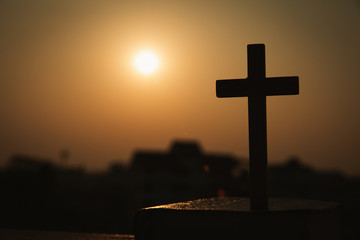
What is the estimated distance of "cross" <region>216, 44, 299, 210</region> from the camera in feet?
21.2

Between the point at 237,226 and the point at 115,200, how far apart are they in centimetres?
3913

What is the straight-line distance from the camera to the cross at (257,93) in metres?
6.45

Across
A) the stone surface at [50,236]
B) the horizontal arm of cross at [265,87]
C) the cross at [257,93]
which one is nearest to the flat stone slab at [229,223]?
the cross at [257,93]

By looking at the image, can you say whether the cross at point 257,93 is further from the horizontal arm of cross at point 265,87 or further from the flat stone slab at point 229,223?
the flat stone slab at point 229,223

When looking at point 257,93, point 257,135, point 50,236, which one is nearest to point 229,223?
point 257,135

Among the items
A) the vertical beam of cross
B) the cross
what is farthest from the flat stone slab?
the cross

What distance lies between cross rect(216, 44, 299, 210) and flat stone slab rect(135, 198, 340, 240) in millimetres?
783

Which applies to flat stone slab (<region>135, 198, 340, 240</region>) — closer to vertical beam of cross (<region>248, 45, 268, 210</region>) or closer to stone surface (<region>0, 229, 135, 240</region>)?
vertical beam of cross (<region>248, 45, 268, 210</region>)

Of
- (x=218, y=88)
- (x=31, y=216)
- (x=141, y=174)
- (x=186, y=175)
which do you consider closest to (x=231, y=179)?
(x=186, y=175)

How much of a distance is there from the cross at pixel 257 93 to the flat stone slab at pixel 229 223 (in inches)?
30.8

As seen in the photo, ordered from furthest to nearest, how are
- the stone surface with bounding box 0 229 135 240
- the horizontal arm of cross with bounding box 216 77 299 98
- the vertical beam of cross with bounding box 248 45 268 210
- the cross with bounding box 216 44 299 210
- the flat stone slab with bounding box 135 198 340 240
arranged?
the stone surface with bounding box 0 229 135 240 < the horizontal arm of cross with bounding box 216 77 299 98 < the cross with bounding box 216 44 299 210 < the vertical beam of cross with bounding box 248 45 268 210 < the flat stone slab with bounding box 135 198 340 240

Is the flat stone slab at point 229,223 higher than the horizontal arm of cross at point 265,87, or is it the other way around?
the horizontal arm of cross at point 265,87

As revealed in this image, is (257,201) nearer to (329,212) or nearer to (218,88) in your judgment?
(329,212)

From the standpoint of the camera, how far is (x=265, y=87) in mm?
6797
